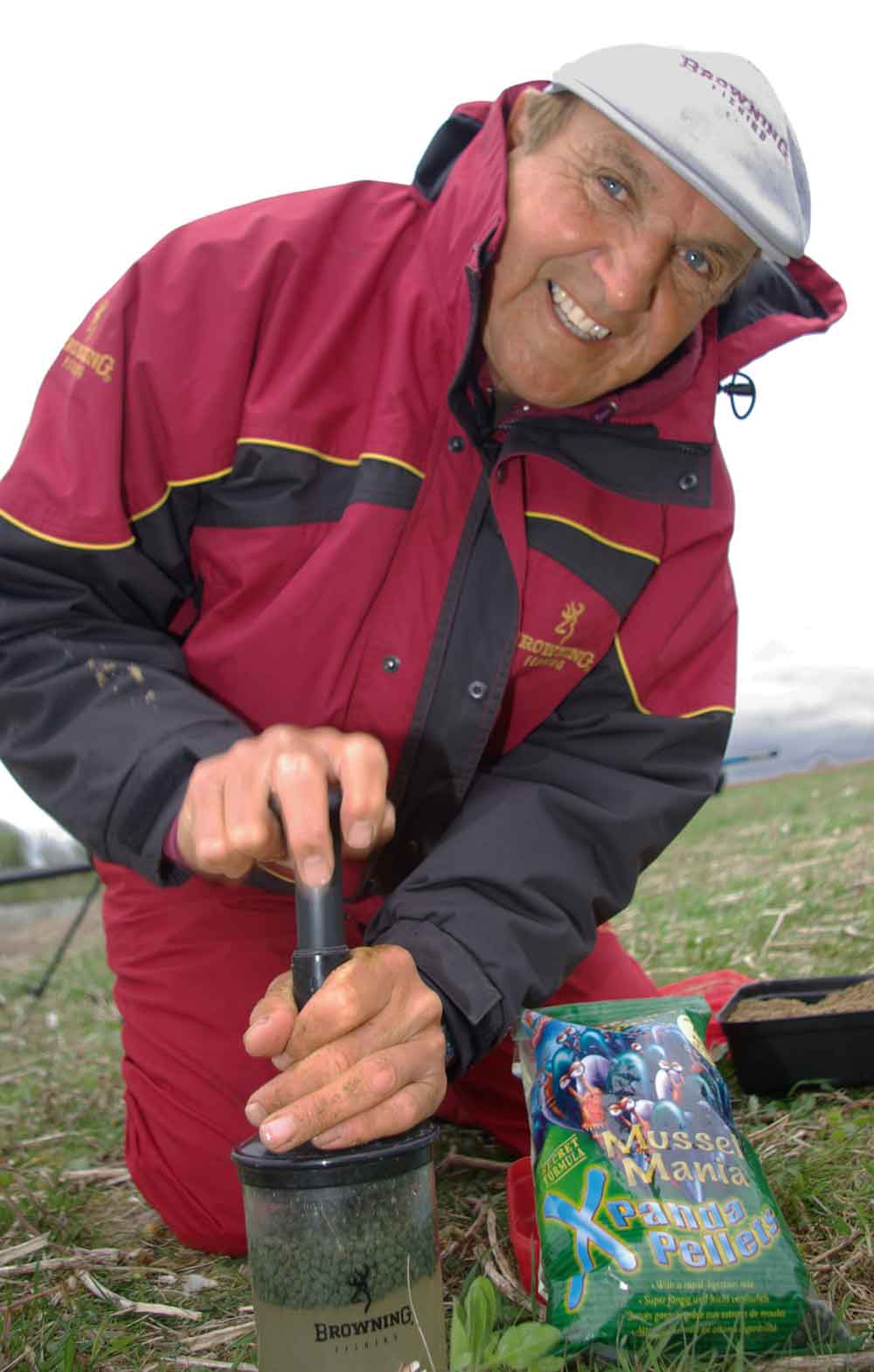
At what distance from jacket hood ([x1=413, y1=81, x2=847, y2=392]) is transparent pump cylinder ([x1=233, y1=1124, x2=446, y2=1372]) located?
1414 mm

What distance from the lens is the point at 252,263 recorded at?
2.11m

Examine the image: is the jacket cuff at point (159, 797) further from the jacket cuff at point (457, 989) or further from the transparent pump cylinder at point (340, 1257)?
the transparent pump cylinder at point (340, 1257)

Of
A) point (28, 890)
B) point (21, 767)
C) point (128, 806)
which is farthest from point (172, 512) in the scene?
point (28, 890)

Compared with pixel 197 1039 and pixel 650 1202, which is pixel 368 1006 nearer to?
pixel 650 1202

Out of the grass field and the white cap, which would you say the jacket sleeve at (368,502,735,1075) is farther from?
the white cap

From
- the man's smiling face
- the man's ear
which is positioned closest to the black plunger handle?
the man's smiling face

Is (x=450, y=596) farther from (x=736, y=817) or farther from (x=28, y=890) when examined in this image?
(x=28, y=890)

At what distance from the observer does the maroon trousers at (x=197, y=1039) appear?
Answer: 221cm

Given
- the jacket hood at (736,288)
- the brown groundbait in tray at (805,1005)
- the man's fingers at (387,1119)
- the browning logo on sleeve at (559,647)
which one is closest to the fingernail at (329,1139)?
the man's fingers at (387,1119)

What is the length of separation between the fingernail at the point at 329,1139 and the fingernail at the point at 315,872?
0.27m

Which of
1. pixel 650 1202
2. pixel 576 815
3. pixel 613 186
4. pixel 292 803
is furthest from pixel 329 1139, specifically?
pixel 613 186

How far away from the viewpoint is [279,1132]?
4.24ft

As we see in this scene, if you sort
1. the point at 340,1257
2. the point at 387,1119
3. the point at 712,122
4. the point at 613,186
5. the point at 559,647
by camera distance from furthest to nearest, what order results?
the point at 559,647
the point at 613,186
the point at 712,122
the point at 387,1119
the point at 340,1257

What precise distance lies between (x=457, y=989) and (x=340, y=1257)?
0.52 metres
